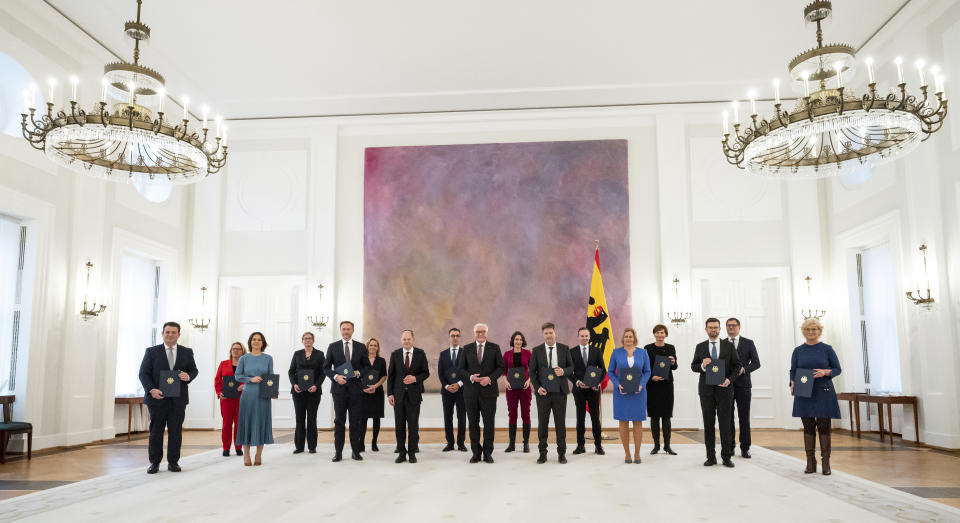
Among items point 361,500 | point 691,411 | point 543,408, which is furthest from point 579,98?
point 361,500

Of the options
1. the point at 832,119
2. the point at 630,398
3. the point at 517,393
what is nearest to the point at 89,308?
the point at 517,393

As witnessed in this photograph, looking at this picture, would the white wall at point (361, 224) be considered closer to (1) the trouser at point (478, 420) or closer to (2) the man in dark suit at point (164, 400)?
(2) the man in dark suit at point (164, 400)

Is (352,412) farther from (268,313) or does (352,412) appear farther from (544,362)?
(268,313)

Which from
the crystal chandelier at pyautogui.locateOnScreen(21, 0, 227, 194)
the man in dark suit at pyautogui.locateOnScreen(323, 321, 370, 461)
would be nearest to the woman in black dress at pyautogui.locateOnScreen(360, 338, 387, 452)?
the man in dark suit at pyautogui.locateOnScreen(323, 321, 370, 461)

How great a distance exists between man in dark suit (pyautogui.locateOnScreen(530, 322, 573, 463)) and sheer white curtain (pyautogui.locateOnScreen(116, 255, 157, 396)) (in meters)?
7.61

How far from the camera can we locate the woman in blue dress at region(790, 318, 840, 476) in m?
6.59

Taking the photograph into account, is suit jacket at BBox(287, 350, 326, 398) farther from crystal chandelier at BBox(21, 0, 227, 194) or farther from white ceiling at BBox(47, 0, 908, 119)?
white ceiling at BBox(47, 0, 908, 119)

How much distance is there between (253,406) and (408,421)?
5.82 ft

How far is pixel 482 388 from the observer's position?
803cm

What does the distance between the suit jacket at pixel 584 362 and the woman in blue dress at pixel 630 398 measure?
34 centimetres

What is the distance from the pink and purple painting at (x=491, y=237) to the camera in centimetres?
1261

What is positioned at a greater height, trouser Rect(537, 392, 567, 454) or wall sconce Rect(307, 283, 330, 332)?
wall sconce Rect(307, 283, 330, 332)

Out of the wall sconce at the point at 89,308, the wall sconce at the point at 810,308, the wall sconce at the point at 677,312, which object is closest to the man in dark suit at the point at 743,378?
the wall sconce at the point at 677,312

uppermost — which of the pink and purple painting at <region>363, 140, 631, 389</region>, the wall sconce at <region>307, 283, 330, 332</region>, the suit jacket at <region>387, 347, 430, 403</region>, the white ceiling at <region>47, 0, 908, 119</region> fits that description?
the white ceiling at <region>47, 0, 908, 119</region>
